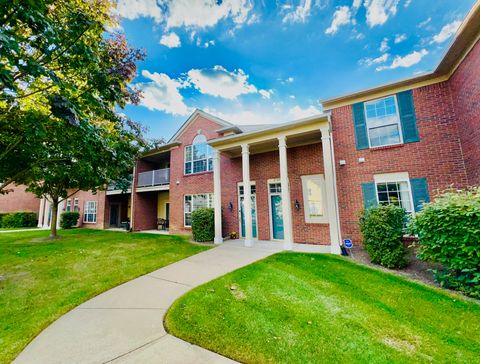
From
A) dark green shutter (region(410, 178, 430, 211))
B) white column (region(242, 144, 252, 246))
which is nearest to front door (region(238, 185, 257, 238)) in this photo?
white column (region(242, 144, 252, 246))

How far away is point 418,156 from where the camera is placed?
7.45 m

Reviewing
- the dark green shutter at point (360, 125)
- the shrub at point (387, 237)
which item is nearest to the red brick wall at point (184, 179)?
the dark green shutter at point (360, 125)

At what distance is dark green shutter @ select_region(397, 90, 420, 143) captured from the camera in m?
7.57

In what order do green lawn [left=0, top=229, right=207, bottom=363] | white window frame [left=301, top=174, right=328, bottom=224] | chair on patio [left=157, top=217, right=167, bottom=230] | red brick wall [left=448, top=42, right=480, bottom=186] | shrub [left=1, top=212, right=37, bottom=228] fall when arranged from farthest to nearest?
shrub [left=1, top=212, right=37, bottom=228], chair on patio [left=157, top=217, right=167, bottom=230], white window frame [left=301, top=174, right=328, bottom=224], red brick wall [left=448, top=42, right=480, bottom=186], green lawn [left=0, top=229, right=207, bottom=363]

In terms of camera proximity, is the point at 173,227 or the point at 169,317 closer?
the point at 169,317

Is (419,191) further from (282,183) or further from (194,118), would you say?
(194,118)

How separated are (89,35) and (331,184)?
806 centimetres

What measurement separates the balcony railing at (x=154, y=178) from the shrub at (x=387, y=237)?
1220 cm

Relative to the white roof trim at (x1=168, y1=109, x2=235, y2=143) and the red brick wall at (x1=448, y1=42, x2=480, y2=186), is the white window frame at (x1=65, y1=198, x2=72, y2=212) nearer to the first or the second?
→ the white roof trim at (x1=168, y1=109, x2=235, y2=143)

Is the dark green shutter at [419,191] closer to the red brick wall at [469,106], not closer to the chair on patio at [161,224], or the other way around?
the red brick wall at [469,106]

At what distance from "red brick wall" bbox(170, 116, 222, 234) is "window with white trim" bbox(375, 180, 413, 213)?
26.6 feet

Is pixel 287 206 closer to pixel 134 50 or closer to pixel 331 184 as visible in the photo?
pixel 331 184

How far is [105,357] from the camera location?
243 cm

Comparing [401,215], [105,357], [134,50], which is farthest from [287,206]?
[134,50]
